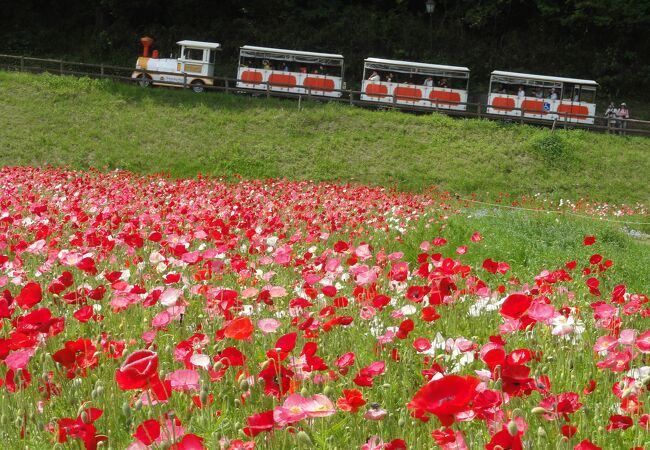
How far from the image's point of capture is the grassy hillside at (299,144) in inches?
872

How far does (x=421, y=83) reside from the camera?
1248 inches

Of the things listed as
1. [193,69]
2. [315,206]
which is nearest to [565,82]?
[193,69]

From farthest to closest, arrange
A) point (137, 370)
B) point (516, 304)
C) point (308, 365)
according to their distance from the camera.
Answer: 1. point (308, 365)
2. point (516, 304)
3. point (137, 370)

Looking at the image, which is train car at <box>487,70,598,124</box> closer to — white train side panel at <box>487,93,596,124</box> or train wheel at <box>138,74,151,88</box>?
white train side panel at <box>487,93,596,124</box>

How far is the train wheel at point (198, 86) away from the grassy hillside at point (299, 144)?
8.29 ft

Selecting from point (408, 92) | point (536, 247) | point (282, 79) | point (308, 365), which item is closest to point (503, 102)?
point (408, 92)

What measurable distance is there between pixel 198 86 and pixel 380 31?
15.7 meters

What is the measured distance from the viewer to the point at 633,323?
3783 millimetres

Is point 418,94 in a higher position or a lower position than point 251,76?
lower

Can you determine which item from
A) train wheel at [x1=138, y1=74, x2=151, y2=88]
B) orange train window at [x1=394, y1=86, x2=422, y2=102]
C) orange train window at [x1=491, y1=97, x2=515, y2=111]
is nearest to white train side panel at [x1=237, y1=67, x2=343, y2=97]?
orange train window at [x1=394, y1=86, x2=422, y2=102]

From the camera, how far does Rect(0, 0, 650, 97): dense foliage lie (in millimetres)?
41188

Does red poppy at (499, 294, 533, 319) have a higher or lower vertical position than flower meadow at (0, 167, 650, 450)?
higher

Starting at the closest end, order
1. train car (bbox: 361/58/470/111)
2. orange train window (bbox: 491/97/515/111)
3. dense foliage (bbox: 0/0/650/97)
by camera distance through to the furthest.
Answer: orange train window (bbox: 491/97/515/111)
train car (bbox: 361/58/470/111)
dense foliage (bbox: 0/0/650/97)

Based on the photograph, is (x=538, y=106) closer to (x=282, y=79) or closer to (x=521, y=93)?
(x=521, y=93)
